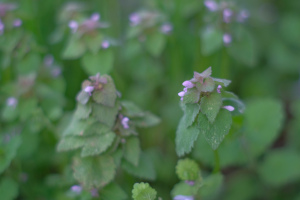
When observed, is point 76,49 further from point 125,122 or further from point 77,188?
point 77,188

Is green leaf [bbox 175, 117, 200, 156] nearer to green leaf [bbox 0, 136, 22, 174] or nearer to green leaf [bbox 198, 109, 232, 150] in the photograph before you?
green leaf [bbox 198, 109, 232, 150]

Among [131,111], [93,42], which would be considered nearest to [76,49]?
[93,42]

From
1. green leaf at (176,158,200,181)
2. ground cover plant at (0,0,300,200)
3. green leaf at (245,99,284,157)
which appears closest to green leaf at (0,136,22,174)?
ground cover plant at (0,0,300,200)

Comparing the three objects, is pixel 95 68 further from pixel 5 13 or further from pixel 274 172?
pixel 274 172

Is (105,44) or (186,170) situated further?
(105,44)

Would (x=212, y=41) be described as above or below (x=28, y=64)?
above

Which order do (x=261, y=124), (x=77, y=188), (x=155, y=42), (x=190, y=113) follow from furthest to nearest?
(x=155, y=42)
(x=261, y=124)
(x=77, y=188)
(x=190, y=113)

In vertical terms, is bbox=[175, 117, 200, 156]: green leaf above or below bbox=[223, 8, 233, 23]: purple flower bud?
below

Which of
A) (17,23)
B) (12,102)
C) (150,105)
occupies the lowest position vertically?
(150,105)

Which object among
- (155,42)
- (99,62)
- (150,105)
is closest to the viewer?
(99,62)
